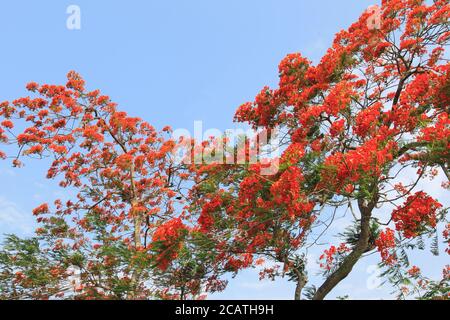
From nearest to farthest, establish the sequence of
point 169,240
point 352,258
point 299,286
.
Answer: point 169,240, point 352,258, point 299,286

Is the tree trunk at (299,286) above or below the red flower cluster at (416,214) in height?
below

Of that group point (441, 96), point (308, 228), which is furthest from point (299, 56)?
point (308, 228)

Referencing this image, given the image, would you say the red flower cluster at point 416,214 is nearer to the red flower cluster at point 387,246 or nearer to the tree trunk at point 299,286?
the red flower cluster at point 387,246

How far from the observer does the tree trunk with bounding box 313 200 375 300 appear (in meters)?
7.35

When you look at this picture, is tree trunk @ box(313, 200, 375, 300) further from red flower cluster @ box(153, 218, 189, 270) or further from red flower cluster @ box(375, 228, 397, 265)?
red flower cluster @ box(153, 218, 189, 270)

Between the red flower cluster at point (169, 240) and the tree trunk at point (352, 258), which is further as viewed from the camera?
the tree trunk at point (352, 258)

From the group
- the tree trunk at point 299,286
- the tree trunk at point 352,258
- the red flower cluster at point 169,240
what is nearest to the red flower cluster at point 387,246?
the tree trunk at point 352,258

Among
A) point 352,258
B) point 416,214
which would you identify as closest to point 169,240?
point 352,258

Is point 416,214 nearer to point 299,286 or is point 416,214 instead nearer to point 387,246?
point 387,246

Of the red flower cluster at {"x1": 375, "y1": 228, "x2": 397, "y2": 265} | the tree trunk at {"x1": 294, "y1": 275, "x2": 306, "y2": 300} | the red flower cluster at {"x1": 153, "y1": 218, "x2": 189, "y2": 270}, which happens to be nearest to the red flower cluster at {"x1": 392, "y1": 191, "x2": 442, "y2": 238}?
the red flower cluster at {"x1": 375, "y1": 228, "x2": 397, "y2": 265}

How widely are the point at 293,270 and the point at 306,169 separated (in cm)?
299

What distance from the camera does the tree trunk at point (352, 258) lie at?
7.35 meters

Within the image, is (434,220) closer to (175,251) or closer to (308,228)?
(308,228)

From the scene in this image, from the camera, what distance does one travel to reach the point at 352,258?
295 inches
